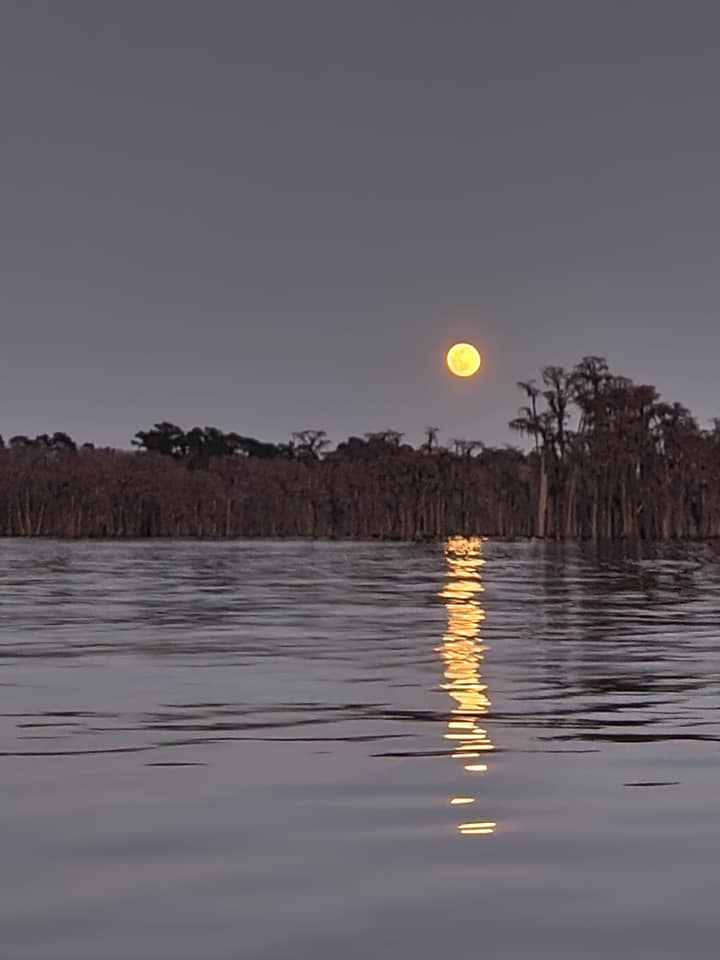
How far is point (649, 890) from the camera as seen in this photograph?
737 cm

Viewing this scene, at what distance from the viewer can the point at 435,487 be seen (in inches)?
6649

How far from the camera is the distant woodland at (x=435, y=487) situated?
152 m

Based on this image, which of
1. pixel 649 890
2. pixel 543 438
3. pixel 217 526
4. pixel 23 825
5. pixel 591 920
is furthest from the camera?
pixel 217 526

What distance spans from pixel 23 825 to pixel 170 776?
1.71 m

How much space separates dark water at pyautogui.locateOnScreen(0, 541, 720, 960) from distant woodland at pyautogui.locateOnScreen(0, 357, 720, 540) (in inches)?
5159

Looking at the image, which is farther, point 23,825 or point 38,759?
point 38,759

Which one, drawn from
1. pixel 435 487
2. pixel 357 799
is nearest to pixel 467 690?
pixel 357 799

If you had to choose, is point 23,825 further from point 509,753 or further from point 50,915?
point 509,753

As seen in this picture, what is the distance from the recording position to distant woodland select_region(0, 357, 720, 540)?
500ft

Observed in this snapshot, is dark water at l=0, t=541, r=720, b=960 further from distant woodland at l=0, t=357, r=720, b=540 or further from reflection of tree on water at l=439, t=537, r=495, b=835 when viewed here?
distant woodland at l=0, t=357, r=720, b=540

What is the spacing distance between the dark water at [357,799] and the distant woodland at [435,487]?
131m

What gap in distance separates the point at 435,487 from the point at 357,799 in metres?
159

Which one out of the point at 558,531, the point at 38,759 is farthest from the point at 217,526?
the point at 38,759

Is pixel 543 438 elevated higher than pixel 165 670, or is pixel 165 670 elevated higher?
pixel 543 438
